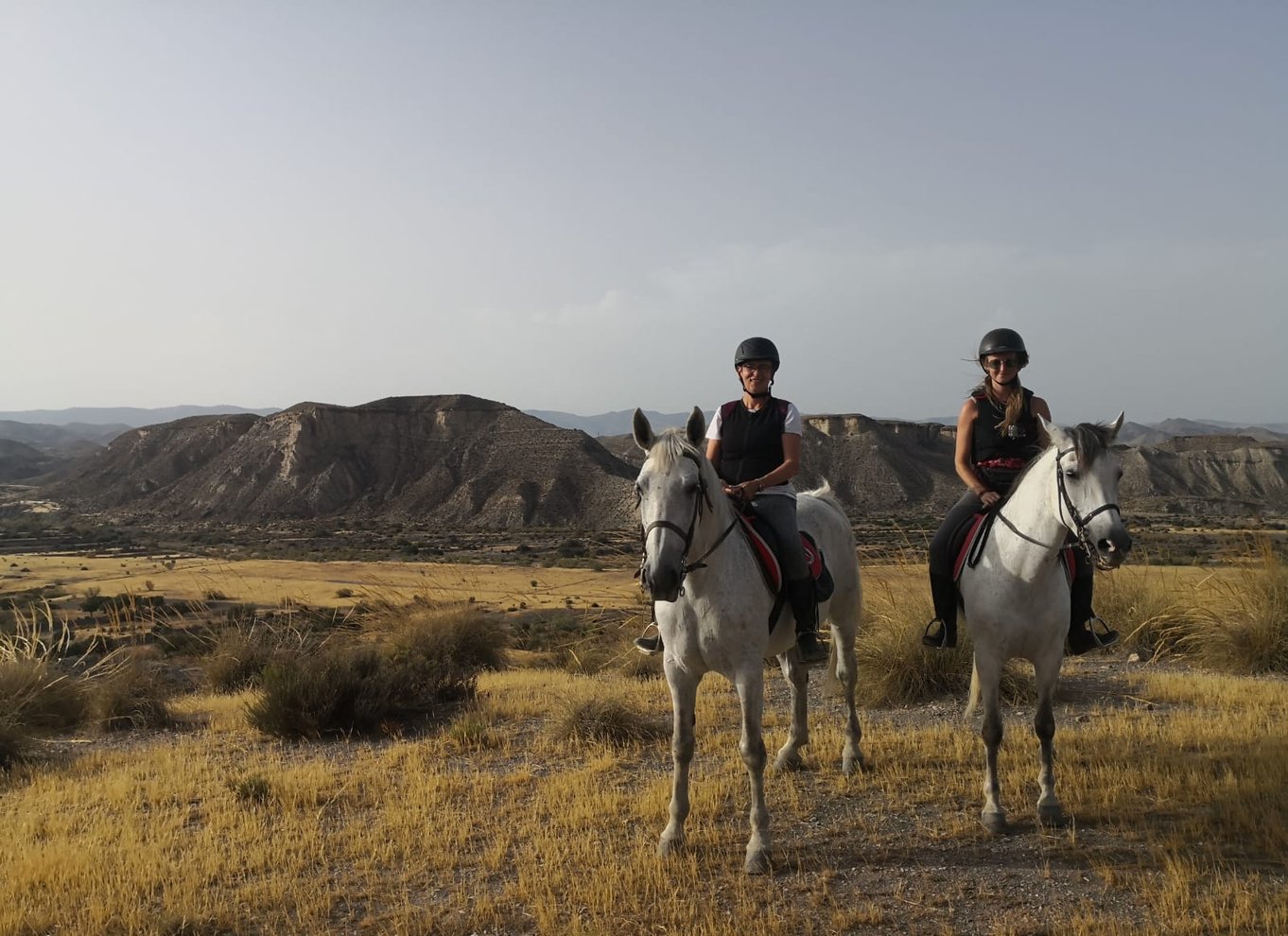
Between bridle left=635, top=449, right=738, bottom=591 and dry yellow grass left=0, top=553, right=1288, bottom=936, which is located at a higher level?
bridle left=635, top=449, right=738, bottom=591

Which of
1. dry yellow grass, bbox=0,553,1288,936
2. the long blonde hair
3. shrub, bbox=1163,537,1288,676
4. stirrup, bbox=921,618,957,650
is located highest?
the long blonde hair

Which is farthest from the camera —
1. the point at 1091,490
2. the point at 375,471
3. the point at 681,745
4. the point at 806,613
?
the point at 375,471

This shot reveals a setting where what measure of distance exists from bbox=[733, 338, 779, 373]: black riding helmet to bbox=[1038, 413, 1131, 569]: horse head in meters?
1.87

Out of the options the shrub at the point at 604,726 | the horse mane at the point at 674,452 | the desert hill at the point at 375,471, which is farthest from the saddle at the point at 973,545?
the desert hill at the point at 375,471

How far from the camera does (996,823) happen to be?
16.8 ft

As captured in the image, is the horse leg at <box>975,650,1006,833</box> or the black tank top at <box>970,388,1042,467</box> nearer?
the horse leg at <box>975,650,1006,833</box>

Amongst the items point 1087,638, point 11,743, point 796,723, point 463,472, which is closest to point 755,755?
point 796,723

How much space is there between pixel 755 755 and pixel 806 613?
3.41ft

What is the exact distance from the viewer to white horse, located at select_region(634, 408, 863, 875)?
168 inches

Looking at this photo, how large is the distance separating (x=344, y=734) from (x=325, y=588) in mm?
21155

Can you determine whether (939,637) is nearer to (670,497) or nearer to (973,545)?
(973,545)

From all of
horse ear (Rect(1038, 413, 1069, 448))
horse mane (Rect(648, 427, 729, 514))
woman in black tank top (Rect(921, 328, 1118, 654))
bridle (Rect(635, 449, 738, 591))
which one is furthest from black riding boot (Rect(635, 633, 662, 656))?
horse ear (Rect(1038, 413, 1069, 448))

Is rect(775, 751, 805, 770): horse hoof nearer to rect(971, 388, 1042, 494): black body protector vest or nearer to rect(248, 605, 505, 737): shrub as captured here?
rect(971, 388, 1042, 494): black body protector vest

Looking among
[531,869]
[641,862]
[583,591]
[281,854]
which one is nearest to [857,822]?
[641,862]
